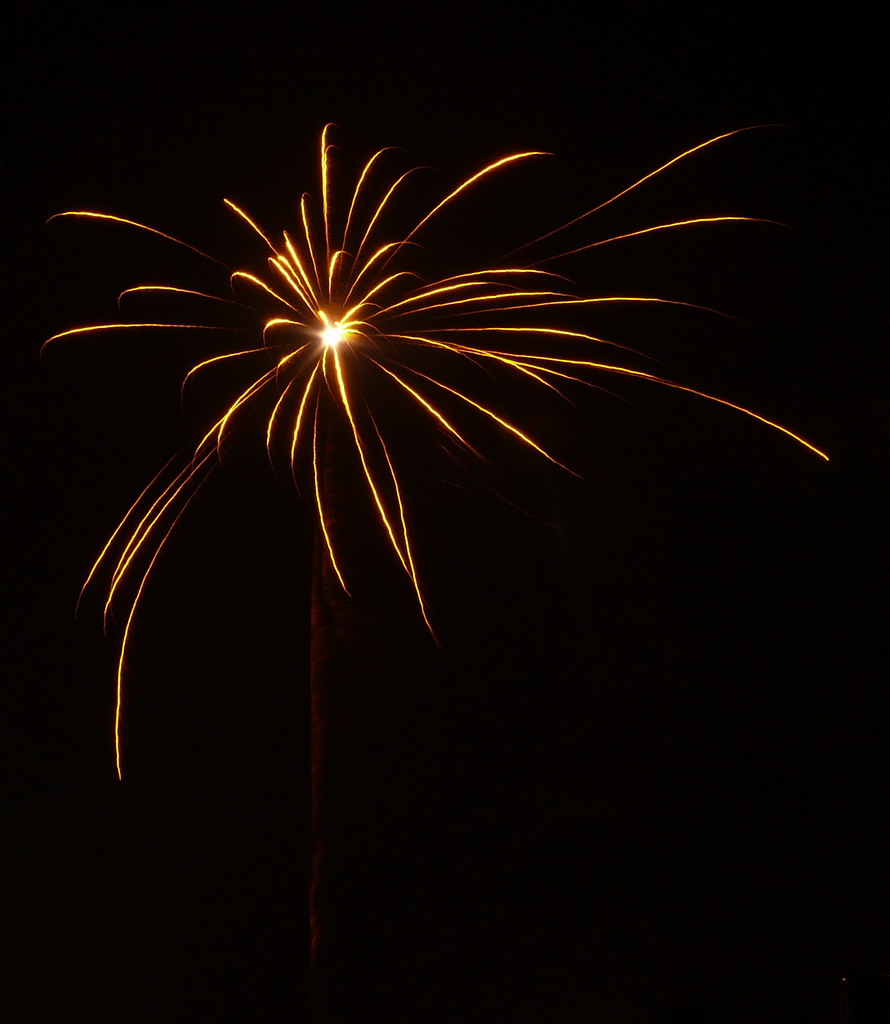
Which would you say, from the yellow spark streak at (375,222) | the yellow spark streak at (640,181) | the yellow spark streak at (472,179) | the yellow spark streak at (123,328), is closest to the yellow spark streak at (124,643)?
the yellow spark streak at (123,328)

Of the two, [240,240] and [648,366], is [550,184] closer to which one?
[648,366]

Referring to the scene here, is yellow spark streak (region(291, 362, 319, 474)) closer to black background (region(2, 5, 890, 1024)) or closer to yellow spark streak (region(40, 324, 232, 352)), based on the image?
black background (region(2, 5, 890, 1024))

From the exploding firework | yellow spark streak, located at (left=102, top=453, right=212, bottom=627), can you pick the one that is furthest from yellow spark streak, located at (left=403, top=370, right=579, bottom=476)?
yellow spark streak, located at (left=102, top=453, right=212, bottom=627)

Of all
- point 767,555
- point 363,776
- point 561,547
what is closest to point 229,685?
point 363,776

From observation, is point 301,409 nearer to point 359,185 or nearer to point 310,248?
point 310,248

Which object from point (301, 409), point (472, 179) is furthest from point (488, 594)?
point (472, 179)

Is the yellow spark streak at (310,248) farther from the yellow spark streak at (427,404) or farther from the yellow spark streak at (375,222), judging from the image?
the yellow spark streak at (427,404)
